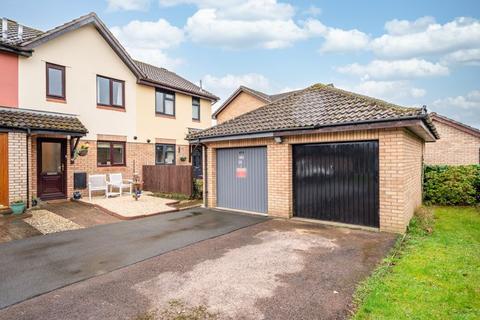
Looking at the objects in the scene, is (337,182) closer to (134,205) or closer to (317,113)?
(317,113)

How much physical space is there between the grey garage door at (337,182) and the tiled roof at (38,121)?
28.2 feet

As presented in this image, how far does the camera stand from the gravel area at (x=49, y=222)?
7.37 metres

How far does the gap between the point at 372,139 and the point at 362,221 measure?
210 centimetres

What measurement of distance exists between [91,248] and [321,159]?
6056mm

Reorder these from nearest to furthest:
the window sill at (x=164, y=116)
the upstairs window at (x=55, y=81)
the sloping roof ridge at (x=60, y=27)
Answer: the sloping roof ridge at (x=60, y=27) < the upstairs window at (x=55, y=81) < the window sill at (x=164, y=116)

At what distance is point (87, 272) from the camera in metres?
4.51

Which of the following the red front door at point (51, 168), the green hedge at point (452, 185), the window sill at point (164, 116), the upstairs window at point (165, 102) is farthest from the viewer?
the upstairs window at point (165, 102)

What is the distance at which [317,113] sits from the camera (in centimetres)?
815

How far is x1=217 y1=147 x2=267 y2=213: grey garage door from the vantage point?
901 cm

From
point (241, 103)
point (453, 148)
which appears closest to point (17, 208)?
point (241, 103)

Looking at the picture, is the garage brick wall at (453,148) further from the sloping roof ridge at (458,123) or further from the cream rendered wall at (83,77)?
the cream rendered wall at (83,77)

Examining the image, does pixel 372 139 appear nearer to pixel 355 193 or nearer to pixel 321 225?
pixel 355 193

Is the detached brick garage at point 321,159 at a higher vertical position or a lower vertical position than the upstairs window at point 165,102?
lower

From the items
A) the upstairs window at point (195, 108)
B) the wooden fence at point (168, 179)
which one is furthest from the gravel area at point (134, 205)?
the upstairs window at point (195, 108)
